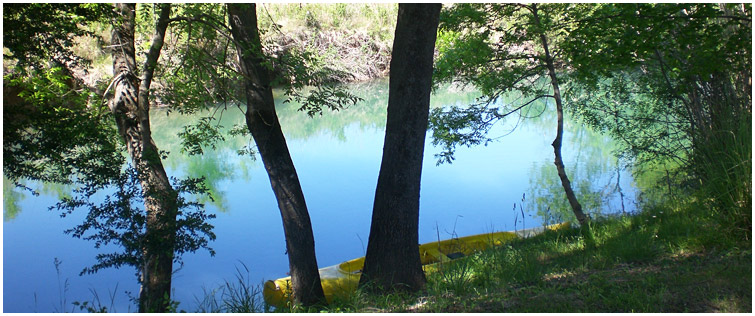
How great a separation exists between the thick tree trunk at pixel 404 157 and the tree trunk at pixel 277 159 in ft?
2.27

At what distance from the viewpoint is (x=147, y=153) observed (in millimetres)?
6137

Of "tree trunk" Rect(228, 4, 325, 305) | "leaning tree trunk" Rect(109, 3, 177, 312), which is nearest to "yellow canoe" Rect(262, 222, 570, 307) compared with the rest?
"tree trunk" Rect(228, 4, 325, 305)

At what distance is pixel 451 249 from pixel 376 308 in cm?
391

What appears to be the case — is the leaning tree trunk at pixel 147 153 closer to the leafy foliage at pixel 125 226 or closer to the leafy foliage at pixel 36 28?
the leafy foliage at pixel 125 226

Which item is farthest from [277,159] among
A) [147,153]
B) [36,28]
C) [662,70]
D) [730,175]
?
[662,70]

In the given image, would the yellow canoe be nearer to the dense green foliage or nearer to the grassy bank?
the grassy bank

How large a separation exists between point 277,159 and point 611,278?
10.6 ft

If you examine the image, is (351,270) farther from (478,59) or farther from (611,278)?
(611,278)

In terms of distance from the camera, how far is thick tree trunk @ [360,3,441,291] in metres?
5.22

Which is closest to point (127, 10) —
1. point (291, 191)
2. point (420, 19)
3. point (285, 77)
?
point (285, 77)

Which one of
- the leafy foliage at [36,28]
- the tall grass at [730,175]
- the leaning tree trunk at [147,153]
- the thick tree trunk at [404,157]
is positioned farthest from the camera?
the leaning tree trunk at [147,153]

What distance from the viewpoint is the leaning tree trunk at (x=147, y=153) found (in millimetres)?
5535

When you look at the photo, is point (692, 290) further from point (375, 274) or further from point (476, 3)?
point (476, 3)

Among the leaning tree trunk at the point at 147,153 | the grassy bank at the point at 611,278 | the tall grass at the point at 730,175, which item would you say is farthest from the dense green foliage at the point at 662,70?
the leaning tree trunk at the point at 147,153
